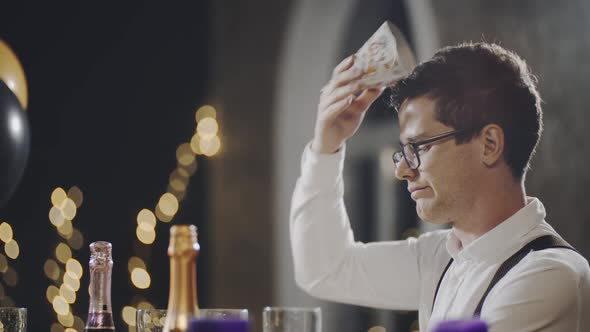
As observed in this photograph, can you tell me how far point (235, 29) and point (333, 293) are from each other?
2773 mm

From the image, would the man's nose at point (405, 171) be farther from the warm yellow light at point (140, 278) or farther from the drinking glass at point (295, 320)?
the warm yellow light at point (140, 278)

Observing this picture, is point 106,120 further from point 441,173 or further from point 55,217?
point 441,173

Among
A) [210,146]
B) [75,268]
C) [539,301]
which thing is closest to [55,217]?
[75,268]

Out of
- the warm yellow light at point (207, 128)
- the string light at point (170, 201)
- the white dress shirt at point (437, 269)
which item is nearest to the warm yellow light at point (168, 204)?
the string light at point (170, 201)

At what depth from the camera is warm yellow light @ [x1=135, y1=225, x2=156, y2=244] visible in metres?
4.63

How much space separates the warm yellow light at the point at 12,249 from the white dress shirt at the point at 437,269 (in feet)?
9.48

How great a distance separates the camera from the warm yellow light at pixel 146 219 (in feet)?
15.1

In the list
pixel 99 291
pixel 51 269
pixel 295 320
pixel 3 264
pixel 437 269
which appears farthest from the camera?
pixel 51 269

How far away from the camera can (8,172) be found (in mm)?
1909

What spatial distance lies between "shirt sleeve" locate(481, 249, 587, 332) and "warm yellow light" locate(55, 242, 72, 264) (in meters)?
3.42

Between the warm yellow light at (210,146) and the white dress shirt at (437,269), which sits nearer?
the white dress shirt at (437,269)

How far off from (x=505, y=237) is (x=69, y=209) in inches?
132

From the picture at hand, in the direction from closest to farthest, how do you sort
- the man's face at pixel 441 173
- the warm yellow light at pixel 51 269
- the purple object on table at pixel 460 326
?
the purple object on table at pixel 460 326, the man's face at pixel 441 173, the warm yellow light at pixel 51 269

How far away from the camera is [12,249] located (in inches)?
174
